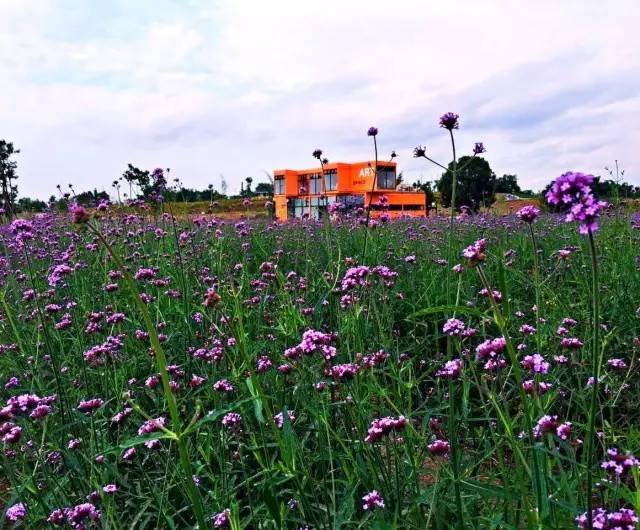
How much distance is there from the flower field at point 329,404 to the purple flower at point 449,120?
0.65m

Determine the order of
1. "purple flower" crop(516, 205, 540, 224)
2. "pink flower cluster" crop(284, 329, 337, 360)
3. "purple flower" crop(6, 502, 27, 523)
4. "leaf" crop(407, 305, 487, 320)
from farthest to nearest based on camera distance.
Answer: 1. "pink flower cluster" crop(284, 329, 337, 360)
2. "purple flower" crop(6, 502, 27, 523)
3. "purple flower" crop(516, 205, 540, 224)
4. "leaf" crop(407, 305, 487, 320)

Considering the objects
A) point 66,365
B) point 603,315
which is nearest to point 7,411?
point 66,365

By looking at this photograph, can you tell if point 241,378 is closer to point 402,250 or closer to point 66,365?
point 66,365

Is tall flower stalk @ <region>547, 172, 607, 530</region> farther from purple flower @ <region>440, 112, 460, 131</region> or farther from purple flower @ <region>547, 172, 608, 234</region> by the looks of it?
purple flower @ <region>440, 112, 460, 131</region>

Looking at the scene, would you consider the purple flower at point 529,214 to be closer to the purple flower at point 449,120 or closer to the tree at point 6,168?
the purple flower at point 449,120

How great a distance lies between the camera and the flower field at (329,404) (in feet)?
Answer: 5.11

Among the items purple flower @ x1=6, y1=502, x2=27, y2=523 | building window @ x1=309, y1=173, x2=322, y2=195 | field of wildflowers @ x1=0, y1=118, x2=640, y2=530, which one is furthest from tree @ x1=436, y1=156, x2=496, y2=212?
building window @ x1=309, y1=173, x2=322, y2=195

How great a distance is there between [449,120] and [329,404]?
1532mm

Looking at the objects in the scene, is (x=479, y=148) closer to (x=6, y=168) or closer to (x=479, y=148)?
(x=479, y=148)

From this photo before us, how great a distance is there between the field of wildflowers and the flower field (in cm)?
2

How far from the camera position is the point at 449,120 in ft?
9.24

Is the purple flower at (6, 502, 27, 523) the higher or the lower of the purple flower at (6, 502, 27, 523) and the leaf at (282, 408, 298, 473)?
the lower

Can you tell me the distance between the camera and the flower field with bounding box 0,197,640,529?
5.11 feet

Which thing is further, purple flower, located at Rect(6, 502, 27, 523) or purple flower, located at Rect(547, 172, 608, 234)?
purple flower, located at Rect(6, 502, 27, 523)
